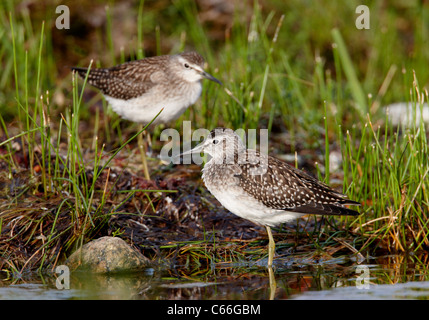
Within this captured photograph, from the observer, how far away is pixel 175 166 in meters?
9.21

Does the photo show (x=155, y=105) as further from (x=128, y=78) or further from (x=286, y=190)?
(x=286, y=190)

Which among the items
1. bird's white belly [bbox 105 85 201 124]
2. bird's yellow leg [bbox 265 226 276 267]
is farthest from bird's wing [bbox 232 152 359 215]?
bird's white belly [bbox 105 85 201 124]

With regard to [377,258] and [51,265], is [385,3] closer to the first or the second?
[377,258]

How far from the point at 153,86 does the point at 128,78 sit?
40 centimetres

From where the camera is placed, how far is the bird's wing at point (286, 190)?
678cm

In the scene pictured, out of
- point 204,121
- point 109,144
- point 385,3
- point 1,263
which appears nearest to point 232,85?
point 204,121

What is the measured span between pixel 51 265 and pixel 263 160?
2605mm

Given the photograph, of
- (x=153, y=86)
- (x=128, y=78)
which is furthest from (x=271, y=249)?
(x=128, y=78)

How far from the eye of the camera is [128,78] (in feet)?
29.7

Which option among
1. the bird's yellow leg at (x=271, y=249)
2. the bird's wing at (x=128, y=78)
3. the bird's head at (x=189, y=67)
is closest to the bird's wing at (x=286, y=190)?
the bird's yellow leg at (x=271, y=249)

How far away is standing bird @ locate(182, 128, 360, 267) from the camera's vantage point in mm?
6805

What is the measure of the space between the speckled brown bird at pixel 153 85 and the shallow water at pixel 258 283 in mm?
2825

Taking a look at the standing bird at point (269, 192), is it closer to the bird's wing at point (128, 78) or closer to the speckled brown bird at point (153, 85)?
the speckled brown bird at point (153, 85)

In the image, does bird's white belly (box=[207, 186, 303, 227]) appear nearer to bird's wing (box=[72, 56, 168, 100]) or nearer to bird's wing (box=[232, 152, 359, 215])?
bird's wing (box=[232, 152, 359, 215])
